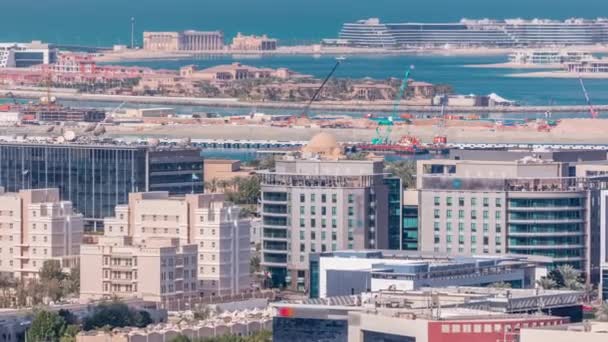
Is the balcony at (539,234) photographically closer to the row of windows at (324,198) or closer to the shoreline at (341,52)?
the row of windows at (324,198)

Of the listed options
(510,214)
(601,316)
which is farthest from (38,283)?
(601,316)

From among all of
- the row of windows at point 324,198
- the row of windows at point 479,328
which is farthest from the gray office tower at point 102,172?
the row of windows at point 479,328

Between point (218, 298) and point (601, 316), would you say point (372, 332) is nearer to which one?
point (601, 316)

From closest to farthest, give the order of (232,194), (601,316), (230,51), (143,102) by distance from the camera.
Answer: (601,316)
(232,194)
(143,102)
(230,51)

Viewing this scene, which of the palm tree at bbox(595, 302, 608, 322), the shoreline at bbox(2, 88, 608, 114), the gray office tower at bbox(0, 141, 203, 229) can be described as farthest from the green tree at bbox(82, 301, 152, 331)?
the shoreline at bbox(2, 88, 608, 114)

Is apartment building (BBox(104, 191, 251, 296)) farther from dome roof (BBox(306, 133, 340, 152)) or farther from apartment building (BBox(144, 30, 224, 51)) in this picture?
apartment building (BBox(144, 30, 224, 51))
